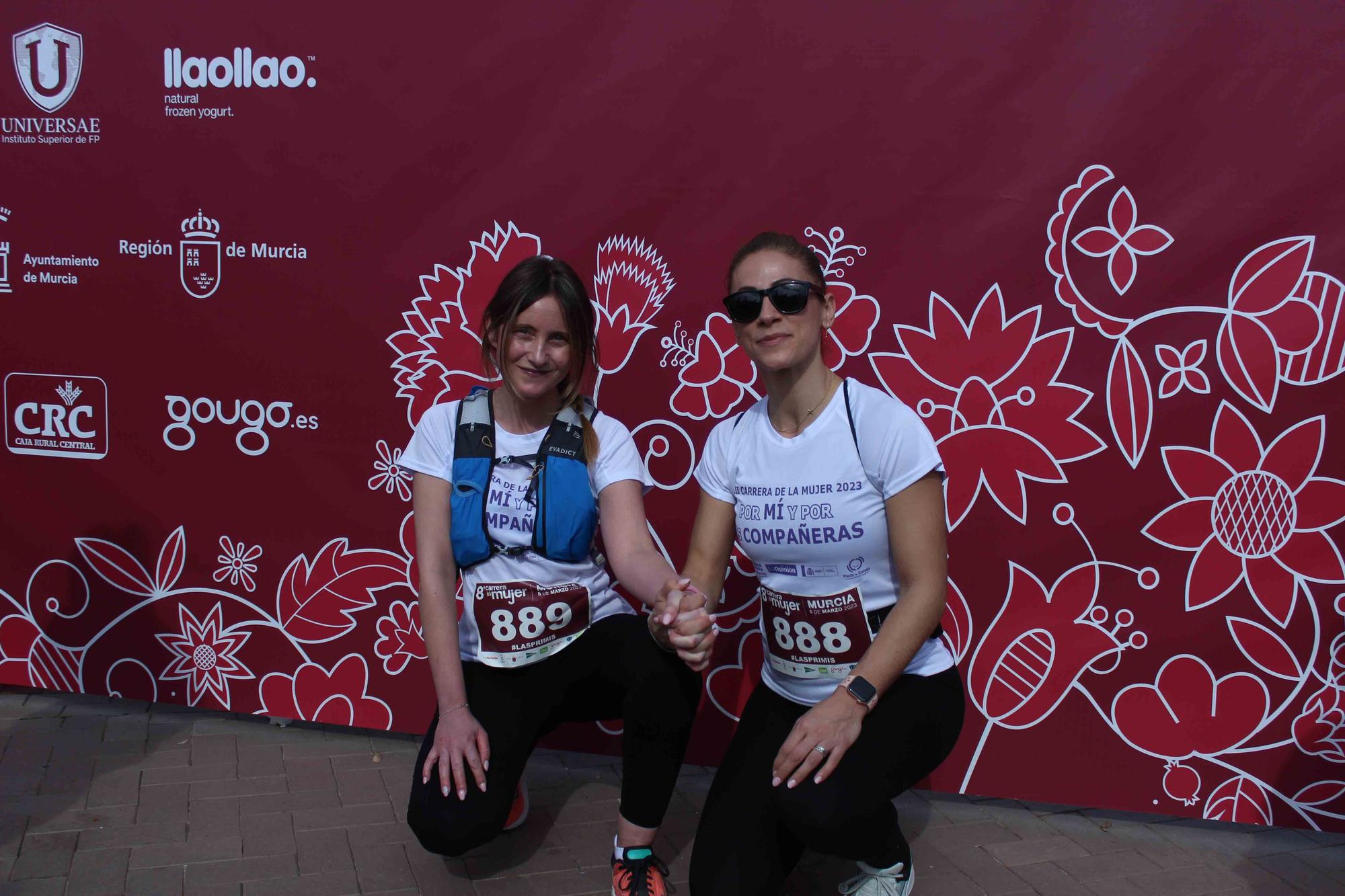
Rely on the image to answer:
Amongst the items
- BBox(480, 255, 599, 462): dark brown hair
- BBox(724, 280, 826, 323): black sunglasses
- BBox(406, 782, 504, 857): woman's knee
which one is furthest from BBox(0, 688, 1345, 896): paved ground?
BBox(724, 280, 826, 323): black sunglasses

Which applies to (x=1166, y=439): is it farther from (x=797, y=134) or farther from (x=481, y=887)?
(x=481, y=887)

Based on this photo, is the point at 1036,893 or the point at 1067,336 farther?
the point at 1067,336

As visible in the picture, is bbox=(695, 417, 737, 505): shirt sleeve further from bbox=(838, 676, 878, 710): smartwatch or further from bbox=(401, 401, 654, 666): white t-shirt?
bbox=(838, 676, 878, 710): smartwatch

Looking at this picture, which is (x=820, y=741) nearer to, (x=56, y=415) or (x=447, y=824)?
(x=447, y=824)

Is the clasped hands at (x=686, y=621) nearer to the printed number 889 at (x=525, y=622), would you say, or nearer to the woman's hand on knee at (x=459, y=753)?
the printed number 889 at (x=525, y=622)

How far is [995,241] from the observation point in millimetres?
3105

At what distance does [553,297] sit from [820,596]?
0.96 m

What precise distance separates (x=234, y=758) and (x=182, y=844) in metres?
0.56

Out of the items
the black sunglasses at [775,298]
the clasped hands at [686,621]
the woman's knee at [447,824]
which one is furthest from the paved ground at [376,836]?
the black sunglasses at [775,298]

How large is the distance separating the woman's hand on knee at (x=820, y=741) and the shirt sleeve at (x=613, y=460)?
0.79 m

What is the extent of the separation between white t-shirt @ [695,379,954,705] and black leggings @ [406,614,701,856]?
0.30 meters

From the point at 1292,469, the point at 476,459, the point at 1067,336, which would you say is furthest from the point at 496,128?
the point at 1292,469

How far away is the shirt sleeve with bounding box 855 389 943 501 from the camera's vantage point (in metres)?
2.48

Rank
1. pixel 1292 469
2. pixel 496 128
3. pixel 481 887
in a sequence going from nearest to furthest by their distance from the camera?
pixel 481 887, pixel 1292 469, pixel 496 128
